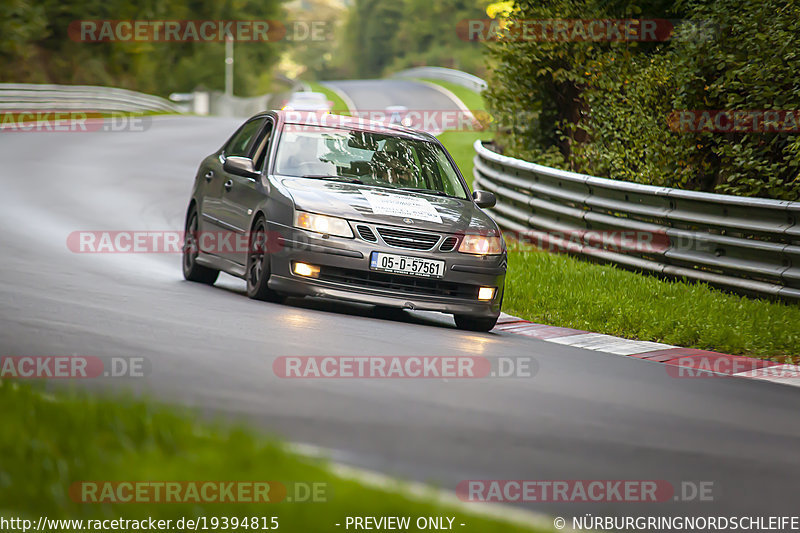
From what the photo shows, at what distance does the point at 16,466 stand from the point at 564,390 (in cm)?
367

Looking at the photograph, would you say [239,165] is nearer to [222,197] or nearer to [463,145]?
[222,197]

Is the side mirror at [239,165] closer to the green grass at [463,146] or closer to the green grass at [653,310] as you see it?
the green grass at [653,310]

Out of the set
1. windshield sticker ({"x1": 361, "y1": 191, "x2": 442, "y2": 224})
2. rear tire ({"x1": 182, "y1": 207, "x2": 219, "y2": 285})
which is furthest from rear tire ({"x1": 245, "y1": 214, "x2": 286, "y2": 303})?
rear tire ({"x1": 182, "y1": 207, "x2": 219, "y2": 285})

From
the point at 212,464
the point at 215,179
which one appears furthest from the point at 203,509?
the point at 215,179

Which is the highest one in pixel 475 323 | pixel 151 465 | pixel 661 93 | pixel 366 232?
pixel 151 465

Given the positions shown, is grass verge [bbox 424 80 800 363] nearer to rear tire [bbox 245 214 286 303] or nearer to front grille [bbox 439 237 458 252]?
front grille [bbox 439 237 458 252]

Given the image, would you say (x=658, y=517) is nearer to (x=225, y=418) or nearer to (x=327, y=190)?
(x=225, y=418)

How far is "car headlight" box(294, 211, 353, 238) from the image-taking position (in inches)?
376

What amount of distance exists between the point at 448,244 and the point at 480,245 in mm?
313

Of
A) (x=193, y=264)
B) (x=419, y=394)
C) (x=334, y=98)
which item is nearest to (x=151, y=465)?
(x=419, y=394)

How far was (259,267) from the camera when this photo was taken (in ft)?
32.7

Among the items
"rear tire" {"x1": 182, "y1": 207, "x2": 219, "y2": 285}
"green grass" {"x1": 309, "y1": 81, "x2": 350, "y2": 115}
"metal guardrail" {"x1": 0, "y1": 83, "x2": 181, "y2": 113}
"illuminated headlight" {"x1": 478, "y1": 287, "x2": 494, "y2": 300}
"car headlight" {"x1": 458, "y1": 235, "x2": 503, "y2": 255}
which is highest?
"car headlight" {"x1": 458, "y1": 235, "x2": 503, "y2": 255}

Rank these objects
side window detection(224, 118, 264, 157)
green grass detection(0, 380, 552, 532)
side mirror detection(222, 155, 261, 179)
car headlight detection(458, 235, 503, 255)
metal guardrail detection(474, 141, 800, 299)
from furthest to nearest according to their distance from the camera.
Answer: side window detection(224, 118, 264, 157), metal guardrail detection(474, 141, 800, 299), side mirror detection(222, 155, 261, 179), car headlight detection(458, 235, 503, 255), green grass detection(0, 380, 552, 532)

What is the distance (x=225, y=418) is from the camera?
215 inches
